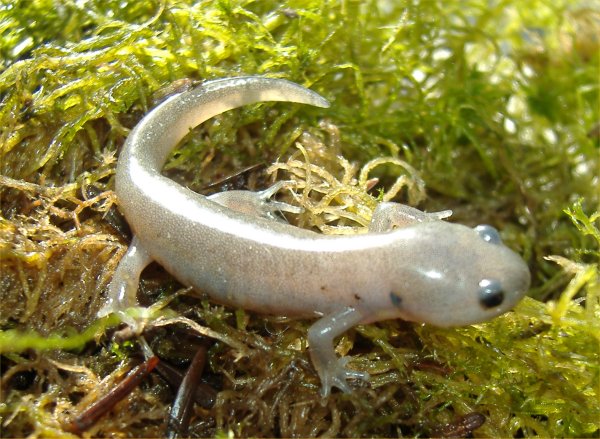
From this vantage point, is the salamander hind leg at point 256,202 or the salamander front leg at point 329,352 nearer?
the salamander front leg at point 329,352

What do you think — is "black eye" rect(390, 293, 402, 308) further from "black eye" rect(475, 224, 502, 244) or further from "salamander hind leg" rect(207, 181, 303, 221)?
"salamander hind leg" rect(207, 181, 303, 221)

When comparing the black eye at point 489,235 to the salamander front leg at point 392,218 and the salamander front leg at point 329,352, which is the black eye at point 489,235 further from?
the salamander front leg at point 329,352

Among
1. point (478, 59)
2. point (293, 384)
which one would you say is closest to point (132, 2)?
point (293, 384)

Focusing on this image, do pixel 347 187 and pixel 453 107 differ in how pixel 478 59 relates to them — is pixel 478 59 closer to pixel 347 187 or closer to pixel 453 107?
pixel 453 107

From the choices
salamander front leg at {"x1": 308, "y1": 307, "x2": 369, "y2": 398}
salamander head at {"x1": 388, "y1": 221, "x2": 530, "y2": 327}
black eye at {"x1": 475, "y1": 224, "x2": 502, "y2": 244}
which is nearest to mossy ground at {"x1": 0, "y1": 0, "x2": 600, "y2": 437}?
salamander front leg at {"x1": 308, "y1": 307, "x2": 369, "y2": 398}

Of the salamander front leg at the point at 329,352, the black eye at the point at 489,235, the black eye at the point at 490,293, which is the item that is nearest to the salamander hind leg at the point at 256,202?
the salamander front leg at the point at 329,352

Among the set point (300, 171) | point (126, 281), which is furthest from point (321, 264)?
point (126, 281)
